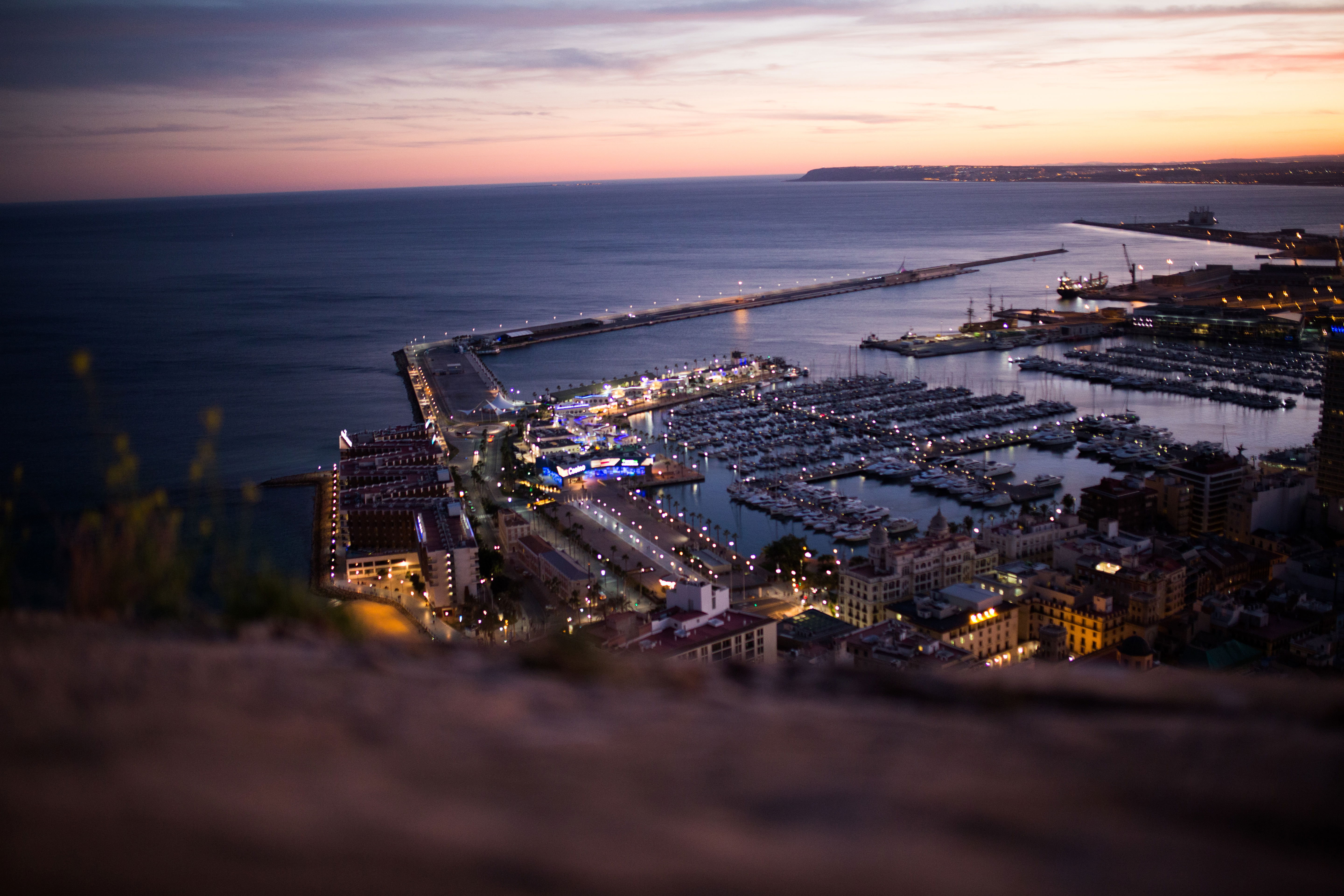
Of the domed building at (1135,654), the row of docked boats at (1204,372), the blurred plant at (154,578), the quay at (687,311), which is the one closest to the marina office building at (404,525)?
the domed building at (1135,654)

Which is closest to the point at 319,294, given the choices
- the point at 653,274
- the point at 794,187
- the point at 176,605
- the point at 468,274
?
the point at 468,274

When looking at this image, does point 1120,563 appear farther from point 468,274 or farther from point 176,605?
point 468,274

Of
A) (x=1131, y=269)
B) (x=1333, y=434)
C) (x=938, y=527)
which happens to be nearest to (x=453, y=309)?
(x=938, y=527)

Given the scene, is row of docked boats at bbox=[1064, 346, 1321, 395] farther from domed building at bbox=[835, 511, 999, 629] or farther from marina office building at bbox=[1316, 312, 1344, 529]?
domed building at bbox=[835, 511, 999, 629]

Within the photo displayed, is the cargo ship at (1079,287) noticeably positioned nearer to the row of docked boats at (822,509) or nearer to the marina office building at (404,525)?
the row of docked boats at (822,509)

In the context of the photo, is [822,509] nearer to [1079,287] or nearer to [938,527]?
[938,527]

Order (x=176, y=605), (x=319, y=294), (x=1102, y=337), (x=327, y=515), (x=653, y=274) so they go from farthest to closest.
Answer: (x=653, y=274) < (x=319, y=294) < (x=1102, y=337) < (x=327, y=515) < (x=176, y=605)

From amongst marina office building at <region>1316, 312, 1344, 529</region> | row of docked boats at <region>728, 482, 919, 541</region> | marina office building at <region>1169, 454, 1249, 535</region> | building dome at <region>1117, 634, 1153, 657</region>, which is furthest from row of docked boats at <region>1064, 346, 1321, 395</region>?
building dome at <region>1117, 634, 1153, 657</region>
